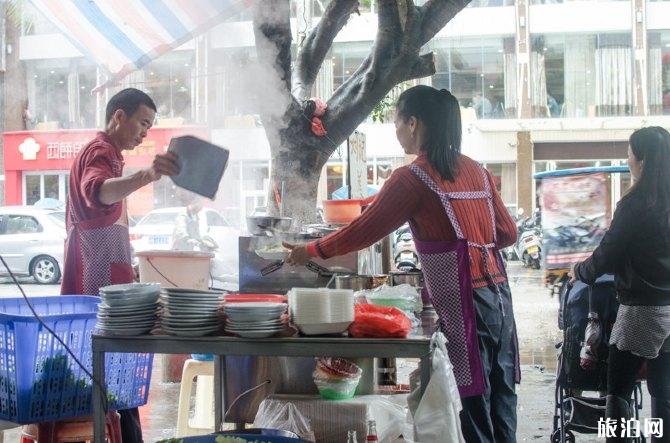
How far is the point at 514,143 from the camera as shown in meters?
24.0

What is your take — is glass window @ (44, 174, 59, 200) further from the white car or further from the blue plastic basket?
the blue plastic basket

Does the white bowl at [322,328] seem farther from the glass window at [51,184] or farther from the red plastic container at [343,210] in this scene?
the glass window at [51,184]

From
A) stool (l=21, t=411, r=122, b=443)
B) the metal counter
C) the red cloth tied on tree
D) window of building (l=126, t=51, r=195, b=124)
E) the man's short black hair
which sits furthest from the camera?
window of building (l=126, t=51, r=195, b=124)

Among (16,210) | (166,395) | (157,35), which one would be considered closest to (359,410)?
(157,35)

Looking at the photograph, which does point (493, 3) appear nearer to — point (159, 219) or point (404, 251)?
point (404, 251)

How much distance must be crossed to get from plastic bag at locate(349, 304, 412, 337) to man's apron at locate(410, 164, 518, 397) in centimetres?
43


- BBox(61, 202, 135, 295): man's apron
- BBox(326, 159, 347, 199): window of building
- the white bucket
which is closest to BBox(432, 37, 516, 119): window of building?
BBox(326, 159, 347, 199): window of building

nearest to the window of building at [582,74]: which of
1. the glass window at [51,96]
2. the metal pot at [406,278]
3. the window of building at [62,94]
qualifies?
the window of building at [62,94]

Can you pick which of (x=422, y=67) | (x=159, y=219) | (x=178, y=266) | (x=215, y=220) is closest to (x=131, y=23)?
(x=178, y=266)

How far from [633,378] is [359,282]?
1534mm

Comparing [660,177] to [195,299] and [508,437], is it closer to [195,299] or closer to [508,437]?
[508,437]

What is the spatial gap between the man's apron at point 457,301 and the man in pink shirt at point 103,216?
4.70 ft

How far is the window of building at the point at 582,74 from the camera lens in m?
24.0

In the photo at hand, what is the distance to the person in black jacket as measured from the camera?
154 inches
